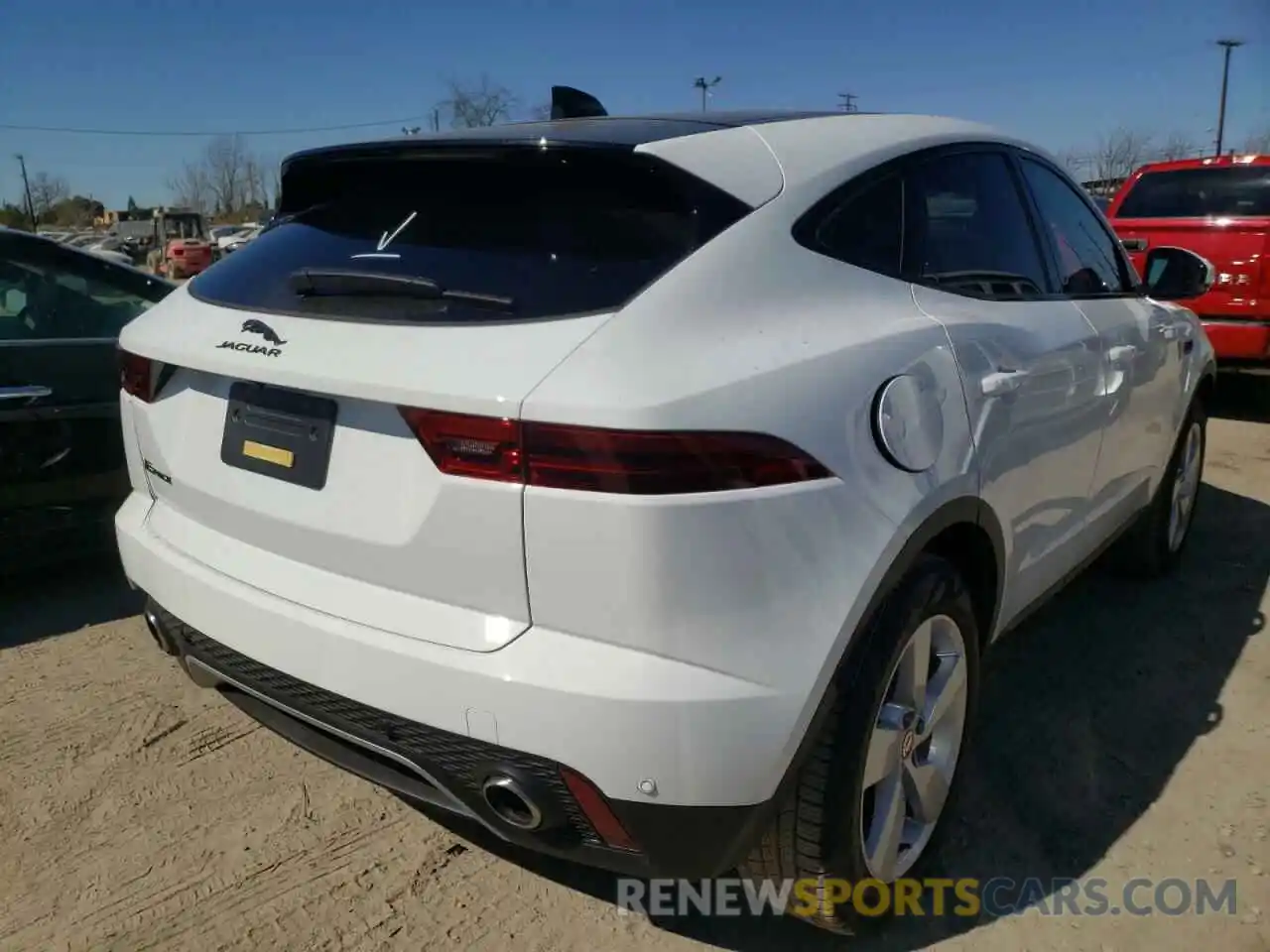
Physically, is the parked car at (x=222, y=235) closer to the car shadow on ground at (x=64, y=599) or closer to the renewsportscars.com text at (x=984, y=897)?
the car shadow on ground at (x=64, y=599)

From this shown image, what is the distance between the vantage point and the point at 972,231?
102 inches

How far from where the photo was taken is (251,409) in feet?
6.70

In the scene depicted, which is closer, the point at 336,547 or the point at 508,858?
the point at 336,547

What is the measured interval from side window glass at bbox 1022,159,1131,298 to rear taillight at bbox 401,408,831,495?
1768mm

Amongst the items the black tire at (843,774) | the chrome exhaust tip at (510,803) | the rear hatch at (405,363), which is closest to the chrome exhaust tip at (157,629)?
the rear hatch at (405,363)

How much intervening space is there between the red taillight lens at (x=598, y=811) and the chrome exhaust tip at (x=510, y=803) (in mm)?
86

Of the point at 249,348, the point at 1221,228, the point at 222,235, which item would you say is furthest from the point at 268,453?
the point at 222,235

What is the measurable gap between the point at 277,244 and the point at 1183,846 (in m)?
2.65

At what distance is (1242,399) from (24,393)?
885cm

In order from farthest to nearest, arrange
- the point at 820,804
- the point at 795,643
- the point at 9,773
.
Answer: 1. the point at 9,773
2. the point at 820,804
3. the point at 795,643

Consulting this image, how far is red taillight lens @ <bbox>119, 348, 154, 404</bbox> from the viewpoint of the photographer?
2346 millimetres

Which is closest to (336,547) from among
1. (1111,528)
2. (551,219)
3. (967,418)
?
(551,219)

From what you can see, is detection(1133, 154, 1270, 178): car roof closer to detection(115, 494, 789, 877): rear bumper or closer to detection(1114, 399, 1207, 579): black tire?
detection(1114, 399, 1207, 579): black tire

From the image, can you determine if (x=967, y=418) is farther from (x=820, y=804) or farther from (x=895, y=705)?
(x=820, y=804)
